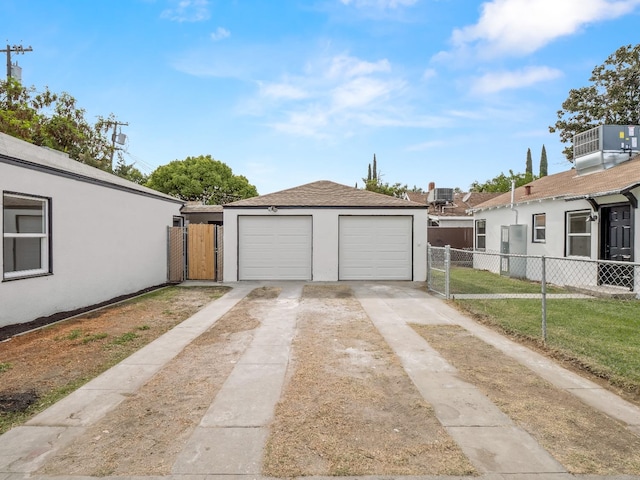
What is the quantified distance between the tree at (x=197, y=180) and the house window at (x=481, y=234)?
25.8 metres

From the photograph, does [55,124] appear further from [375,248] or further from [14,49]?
[375,248]

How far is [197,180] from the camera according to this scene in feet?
115

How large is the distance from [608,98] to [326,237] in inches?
847

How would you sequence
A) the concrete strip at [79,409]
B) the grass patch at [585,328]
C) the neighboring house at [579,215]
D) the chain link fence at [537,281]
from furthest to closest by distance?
the neighboring house at [579,215] < the chain link fence at [537,281] < the grass patch at [585,328] < the concrete strip at [79,409]

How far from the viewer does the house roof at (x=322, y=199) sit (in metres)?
12.7

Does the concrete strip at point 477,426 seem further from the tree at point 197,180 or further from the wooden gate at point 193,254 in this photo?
the tree at point 197,180

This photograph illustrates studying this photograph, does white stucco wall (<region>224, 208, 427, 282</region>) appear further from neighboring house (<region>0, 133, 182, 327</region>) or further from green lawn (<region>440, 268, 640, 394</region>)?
neighboring house (<region>0, 133, 182, 327</region>)

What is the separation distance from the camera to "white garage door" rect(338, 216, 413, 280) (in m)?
12.9

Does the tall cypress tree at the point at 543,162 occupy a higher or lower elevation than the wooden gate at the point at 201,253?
higher

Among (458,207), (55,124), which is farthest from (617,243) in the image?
(55,124)

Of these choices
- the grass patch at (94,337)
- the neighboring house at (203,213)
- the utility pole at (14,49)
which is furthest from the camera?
the utility pole at (14,49)

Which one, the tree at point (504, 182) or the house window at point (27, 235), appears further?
the tree at point (504, 182)

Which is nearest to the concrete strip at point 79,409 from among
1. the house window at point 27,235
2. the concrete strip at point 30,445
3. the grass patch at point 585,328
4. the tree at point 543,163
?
the concrete strip at point 30,445

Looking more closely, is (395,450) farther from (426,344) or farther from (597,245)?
(597,245)
